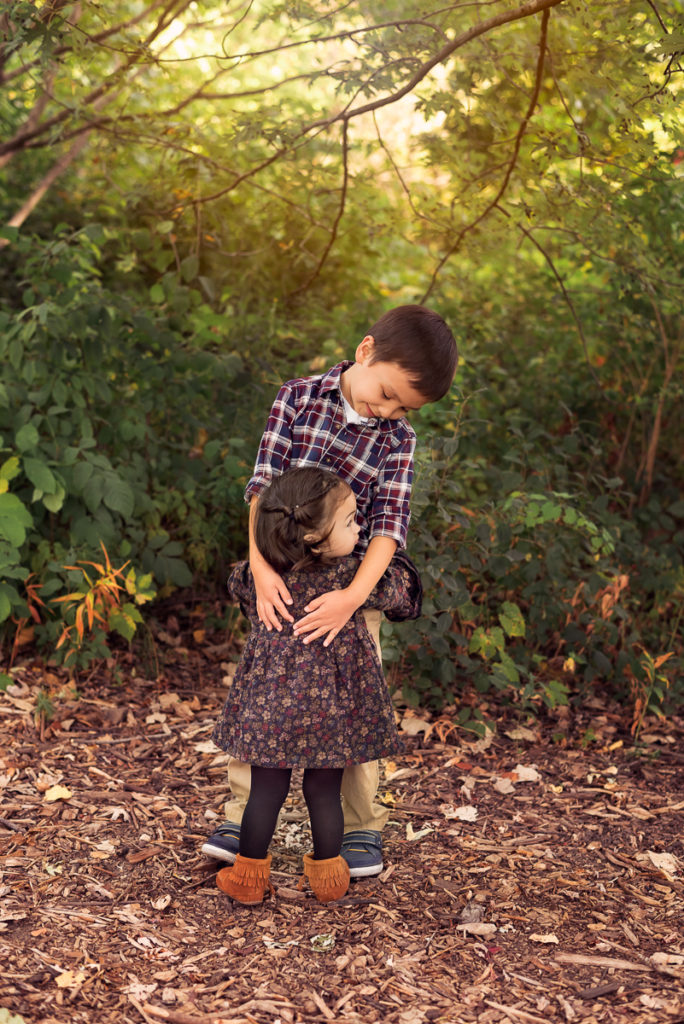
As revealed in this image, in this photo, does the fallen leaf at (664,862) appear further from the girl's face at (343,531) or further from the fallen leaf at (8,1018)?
the fallen leaf at (8,1018)

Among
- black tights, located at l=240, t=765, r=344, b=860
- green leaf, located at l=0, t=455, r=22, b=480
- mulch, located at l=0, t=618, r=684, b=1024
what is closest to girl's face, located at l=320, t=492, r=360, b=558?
black tights, located at l=240, t=765, r=344, b=860

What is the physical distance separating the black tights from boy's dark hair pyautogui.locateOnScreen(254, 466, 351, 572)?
0.53 metres

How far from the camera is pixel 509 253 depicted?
18.7ft

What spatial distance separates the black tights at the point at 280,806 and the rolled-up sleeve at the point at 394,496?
60 centimetres

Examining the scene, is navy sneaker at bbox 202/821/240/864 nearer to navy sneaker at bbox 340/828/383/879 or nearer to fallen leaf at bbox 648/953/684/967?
navy sneaker at bbox 340/828/383/879

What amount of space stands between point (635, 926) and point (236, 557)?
2.22m

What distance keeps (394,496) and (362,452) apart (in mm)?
135

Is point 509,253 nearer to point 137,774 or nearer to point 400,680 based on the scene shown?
point 400,680

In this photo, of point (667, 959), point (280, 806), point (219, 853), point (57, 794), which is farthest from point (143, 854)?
point (667, 959)

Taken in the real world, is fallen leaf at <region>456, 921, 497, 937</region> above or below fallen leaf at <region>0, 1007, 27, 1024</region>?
above

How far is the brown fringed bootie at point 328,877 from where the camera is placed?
2.37 m

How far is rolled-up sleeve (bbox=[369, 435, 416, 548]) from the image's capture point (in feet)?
7.56

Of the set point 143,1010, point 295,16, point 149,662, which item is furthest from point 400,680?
point 295,16

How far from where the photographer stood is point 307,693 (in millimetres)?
2227
